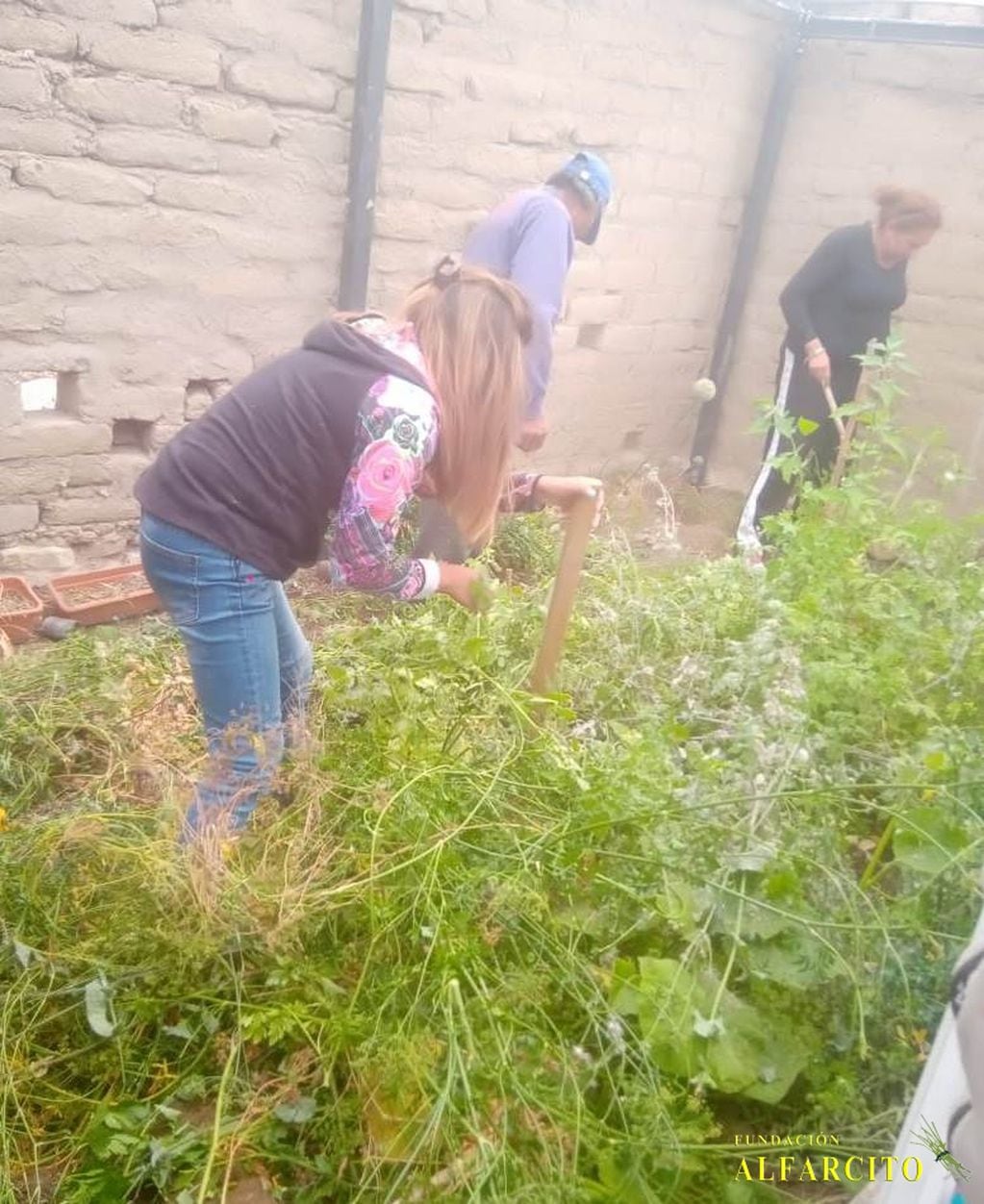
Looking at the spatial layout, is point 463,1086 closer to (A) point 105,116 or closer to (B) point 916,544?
(B) point 916,544

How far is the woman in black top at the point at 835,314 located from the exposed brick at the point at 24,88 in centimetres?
316

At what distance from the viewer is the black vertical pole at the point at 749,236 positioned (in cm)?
654

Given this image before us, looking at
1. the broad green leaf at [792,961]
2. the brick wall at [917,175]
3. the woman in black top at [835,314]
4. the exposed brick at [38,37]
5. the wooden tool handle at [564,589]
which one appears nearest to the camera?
the broad green leaf at [792,961]

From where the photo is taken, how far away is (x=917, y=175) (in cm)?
630

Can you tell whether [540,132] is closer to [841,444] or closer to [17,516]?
[841,444]

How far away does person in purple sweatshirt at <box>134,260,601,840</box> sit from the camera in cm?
212

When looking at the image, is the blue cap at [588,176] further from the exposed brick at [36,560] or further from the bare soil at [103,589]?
the exposed brick at [36,560]

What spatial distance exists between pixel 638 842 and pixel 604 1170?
0.66 m

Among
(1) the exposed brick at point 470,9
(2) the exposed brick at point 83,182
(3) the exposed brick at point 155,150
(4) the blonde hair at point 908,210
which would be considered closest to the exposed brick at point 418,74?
(1) the exposed brick at point 470,9

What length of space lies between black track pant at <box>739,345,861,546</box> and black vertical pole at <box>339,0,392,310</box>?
84.2 inches

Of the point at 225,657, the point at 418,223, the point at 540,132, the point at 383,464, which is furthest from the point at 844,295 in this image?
the point at 225,657

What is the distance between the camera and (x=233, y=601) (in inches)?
90.3

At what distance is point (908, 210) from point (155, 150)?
10.6 feet

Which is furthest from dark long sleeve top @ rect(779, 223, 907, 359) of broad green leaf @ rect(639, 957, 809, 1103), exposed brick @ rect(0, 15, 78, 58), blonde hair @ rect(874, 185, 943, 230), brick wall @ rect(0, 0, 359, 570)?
broad green leaf @ rect(639, 957, 809, 1103)
